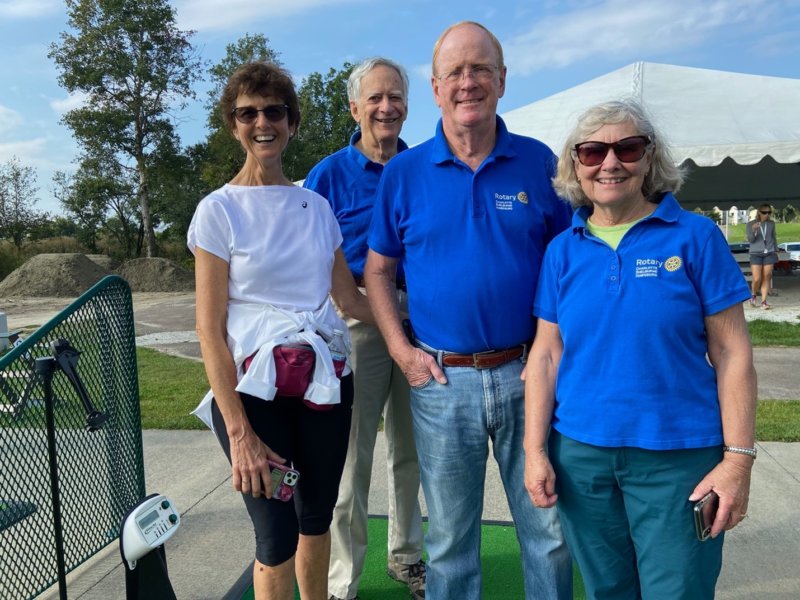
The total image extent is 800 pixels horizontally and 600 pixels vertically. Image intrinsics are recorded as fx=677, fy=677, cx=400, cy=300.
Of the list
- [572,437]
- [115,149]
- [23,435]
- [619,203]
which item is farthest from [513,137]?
[115,149]

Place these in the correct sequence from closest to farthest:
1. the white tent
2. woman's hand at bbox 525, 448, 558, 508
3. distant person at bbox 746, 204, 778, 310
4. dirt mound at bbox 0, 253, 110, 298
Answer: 1. woman's hand at bbox 525, 448, 558, 508
2. the white tent
3. distant person at bbox 746, 204, 778, 310
4. dirt mound at bbox 0, 253, 110, 298

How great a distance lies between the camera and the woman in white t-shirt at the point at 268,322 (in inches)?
83.9

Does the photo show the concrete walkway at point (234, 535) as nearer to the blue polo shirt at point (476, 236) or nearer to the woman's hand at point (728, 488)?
the woman's hand at point (728, 488)

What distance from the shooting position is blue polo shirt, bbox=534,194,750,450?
185cm

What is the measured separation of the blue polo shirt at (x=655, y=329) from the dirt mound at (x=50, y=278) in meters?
22.8

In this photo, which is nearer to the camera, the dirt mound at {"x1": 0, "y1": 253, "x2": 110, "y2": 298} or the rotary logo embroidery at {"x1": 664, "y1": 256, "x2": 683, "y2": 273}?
the rotary logo embroidery at {"x1": 664, "y1": 256, "x2": 683, "y2": 273}

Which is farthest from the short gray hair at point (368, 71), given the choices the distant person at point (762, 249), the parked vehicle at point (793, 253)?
the parked vehicle at point (793, 253)

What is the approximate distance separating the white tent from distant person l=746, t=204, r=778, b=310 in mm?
1459

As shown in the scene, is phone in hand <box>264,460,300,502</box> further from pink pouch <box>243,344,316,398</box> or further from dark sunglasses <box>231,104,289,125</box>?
dark sunglasses <box>231,104,289,125</box>

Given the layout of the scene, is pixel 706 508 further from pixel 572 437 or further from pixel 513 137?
pixel 513 137

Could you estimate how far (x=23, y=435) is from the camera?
2.84m

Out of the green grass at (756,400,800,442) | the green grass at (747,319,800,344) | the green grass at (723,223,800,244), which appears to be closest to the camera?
the green grass at (756,400,800,442)

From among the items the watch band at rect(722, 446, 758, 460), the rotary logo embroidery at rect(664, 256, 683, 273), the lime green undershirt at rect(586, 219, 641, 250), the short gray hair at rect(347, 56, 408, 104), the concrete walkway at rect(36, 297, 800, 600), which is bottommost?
the concrete walkway at rect(36, 297, 800, 600)

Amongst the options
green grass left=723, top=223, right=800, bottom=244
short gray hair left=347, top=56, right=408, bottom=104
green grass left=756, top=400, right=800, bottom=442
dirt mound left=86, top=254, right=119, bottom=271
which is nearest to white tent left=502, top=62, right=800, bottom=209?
green grass left=756, top=400, right=800, bottom=442
